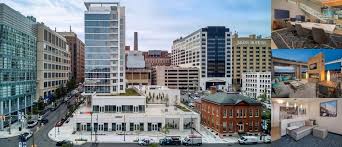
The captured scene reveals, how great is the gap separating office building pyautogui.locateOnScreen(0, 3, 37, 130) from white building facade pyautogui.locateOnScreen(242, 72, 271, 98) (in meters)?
14.2

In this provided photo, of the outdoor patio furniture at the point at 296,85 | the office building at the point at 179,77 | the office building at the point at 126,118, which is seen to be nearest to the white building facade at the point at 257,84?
the office building at the point at 179,77

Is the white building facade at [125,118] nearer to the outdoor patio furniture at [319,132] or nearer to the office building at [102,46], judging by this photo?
the office building at [102,46]

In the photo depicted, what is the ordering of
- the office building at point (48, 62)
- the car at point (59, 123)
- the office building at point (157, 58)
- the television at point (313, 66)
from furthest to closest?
the office building at point (157, 58), the office building at point (48, 62), the car at point (59, 123), the television at point (313, 66)

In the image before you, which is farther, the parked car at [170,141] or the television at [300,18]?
the parked car at [170,141]

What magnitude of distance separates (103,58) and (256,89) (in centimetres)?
1183

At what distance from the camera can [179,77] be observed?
117ft

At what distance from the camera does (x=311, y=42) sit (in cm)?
1107

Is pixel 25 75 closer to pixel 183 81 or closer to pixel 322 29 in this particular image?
pixel 322 29

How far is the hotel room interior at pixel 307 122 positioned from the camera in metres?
10.7

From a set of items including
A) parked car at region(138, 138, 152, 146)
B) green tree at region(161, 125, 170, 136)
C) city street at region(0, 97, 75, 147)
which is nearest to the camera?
A: city street at region(0, 97, 75, 147)

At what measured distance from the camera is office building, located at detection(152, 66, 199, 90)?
1405 inches

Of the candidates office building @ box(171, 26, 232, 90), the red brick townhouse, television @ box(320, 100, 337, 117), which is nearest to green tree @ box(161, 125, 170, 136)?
the red brick townhouse

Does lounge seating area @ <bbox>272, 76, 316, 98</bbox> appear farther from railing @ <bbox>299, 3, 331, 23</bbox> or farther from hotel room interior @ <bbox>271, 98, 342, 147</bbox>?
railing @ <bbox>299, 3, 331, 23</bbox>

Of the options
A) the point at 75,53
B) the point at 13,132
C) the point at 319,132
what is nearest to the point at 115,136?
the point at 13,132
